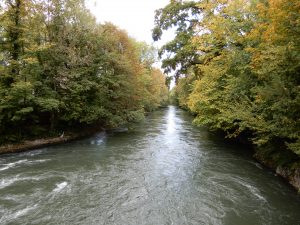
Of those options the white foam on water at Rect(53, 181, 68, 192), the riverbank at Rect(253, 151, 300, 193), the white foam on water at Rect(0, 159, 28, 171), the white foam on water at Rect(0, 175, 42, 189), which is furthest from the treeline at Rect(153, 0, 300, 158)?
the white foam on water at Rect(0, 159, 28, 171)

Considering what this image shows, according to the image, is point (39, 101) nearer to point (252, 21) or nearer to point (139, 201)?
point (139, 201)

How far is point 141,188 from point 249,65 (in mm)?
7188

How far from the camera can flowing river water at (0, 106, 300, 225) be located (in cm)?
684

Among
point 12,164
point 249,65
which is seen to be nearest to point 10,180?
point 12,164

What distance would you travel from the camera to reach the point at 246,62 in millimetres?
11008

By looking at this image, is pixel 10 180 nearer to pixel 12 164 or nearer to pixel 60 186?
pixel 12 164

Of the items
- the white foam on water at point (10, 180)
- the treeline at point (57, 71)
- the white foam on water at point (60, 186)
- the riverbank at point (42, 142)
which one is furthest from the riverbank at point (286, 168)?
the riverbank at point (42, 142)

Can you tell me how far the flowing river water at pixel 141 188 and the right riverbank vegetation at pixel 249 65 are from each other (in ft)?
6.03

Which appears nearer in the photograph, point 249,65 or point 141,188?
point 141,188

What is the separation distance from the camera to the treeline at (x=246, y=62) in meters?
6.96

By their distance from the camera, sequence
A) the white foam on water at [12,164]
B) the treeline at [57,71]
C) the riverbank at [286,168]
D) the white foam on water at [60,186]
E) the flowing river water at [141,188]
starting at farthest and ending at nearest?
the treeline at [57,71] → the white foam on water at [12,164] → the riverbank at [286,168] → the white foam on water at [60,186] → the flowing river water at [141,188]

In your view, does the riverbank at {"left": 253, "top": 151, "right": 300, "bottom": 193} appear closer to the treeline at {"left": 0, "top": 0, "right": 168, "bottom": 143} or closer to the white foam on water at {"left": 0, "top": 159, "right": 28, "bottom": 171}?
the treeline at {"left": 0, "top": 0, "right": 168, "bottom": 143}

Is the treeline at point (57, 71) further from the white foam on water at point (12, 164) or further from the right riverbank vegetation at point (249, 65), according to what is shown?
the right riverbank vegetation at point (249, 65)

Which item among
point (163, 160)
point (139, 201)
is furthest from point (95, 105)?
point (139, 201)
